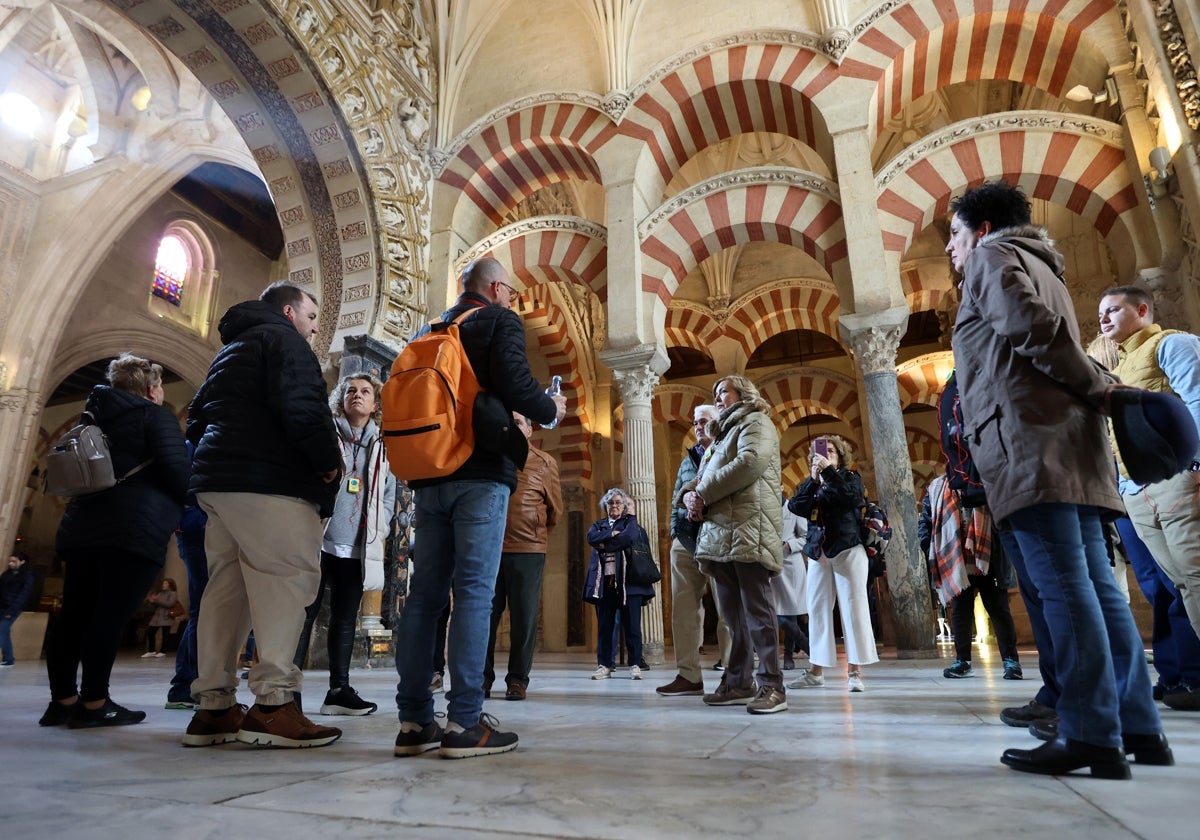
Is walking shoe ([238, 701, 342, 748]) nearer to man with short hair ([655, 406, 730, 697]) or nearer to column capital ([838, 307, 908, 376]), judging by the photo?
man with short hair ([655, 406, 730, 697])

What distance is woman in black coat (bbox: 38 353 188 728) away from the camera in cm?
259

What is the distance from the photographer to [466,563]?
204 cm

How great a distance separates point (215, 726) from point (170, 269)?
14.5 metres

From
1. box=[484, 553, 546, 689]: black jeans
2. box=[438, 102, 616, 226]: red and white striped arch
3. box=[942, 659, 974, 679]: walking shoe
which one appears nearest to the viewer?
box=[484, 553, 546, 689]: black jeans

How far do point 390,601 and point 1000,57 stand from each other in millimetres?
8781

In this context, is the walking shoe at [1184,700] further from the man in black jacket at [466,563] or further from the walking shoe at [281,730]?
the walking shoe at [281,730]

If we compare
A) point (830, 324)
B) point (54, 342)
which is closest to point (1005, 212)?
point (830, 324)

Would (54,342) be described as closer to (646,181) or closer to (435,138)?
(435,138)

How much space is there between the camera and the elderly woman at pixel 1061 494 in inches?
62.7

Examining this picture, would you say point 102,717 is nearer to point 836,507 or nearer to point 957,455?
point 957,455

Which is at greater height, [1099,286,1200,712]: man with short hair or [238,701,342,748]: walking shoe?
[1099,286,1200,712]: man with short hair

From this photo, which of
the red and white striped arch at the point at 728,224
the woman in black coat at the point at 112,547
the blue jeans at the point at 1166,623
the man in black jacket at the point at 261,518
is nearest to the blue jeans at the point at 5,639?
the woman in black coat at the point at 112,547

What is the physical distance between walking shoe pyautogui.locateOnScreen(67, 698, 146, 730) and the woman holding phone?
303cm

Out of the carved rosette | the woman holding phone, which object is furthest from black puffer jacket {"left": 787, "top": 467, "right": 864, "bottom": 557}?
the carved rosette
